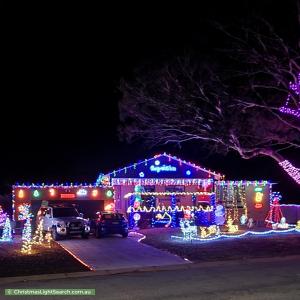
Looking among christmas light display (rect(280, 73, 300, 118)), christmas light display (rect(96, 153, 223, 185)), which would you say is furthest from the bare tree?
christmas light display (rect(96, 153, 223, 185))

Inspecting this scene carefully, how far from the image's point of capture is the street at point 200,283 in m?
11.0

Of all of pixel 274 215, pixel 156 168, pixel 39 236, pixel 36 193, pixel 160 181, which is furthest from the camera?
pixel 156 168

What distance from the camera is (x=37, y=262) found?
17.0 meters

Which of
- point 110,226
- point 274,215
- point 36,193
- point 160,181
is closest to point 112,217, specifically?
point 110,226

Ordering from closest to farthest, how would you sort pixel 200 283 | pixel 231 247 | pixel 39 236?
1. pixel 200 283
2. pixel 231 247
3. pixel 39 236

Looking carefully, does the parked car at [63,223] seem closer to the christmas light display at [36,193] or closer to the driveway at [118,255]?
the driveway at [118,255]

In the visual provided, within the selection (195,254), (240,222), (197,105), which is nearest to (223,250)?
(195,254)

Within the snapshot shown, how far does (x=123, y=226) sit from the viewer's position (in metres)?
27.8

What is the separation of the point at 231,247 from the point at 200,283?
841 centimetres

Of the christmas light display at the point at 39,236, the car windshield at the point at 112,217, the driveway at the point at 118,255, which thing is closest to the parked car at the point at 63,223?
the christmas light display at the point at 39,236

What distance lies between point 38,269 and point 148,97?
1012 centimetres

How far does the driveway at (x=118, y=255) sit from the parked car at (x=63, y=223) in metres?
1.60

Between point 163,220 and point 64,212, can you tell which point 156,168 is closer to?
point 163,220

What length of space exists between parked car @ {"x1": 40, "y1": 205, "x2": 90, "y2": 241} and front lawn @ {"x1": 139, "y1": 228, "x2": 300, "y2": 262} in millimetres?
3806
